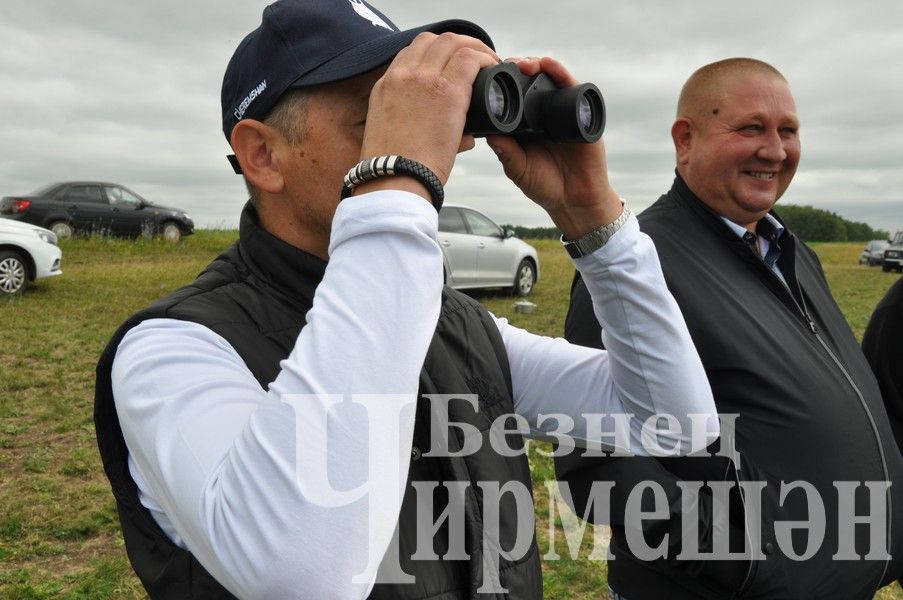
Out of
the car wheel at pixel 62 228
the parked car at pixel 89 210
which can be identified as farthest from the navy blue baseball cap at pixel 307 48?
the car wheel at pixel 62 228

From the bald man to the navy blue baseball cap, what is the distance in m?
1.14

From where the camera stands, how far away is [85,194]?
722 inches

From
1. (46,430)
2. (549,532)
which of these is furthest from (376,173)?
(46,430)

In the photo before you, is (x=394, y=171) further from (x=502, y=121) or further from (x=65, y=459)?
(x=65, y=459)

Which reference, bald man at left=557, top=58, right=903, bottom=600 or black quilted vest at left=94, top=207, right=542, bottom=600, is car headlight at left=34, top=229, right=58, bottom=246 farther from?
black quilted vest at left=94, top=207, right=542, bottom=600

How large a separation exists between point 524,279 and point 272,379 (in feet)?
41.9

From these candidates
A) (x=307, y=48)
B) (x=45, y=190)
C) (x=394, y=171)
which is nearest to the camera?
(x=394, y=171)

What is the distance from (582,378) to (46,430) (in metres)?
5.33

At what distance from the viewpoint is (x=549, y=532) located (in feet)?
14.7

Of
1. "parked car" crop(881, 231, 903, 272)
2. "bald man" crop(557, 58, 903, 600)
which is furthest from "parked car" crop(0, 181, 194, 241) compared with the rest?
"parked car" crop(881, 231, 903, 272)

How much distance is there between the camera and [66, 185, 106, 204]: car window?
18188 millimetres

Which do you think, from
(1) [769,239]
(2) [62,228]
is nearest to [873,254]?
(2) [62,228]

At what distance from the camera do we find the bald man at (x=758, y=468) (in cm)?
210

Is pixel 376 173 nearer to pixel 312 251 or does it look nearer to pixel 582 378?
pixel 312 251
